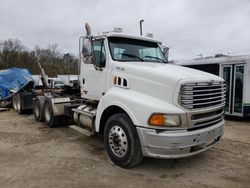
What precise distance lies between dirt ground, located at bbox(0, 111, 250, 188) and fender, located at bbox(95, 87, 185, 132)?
110 cm

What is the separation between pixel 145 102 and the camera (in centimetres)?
376

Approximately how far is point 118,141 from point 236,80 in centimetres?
776

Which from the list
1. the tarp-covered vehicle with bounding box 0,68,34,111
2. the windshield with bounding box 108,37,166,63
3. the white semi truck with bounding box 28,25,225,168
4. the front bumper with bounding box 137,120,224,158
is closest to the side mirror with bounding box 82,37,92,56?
the white semi truck with bounding box 28,25,225,168

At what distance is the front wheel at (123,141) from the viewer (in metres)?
3.93

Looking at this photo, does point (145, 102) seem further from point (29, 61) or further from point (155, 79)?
point (29, 61)

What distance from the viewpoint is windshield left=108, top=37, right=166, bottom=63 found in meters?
4.94

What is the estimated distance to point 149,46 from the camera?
18.2ft

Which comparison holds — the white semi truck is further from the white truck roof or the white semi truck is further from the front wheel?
the white truck roof

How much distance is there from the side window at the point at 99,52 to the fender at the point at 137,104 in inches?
36.1

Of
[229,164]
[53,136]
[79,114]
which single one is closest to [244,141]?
[229,164]

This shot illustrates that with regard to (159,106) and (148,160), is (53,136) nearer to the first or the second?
(148,160)

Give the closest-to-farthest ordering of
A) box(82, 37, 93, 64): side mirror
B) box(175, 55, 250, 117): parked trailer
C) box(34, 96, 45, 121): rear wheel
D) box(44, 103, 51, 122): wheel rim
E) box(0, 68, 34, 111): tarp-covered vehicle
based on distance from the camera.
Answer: box(82, 37, 93, 64): side mirror → box(44, 103, 51, 122): wheel rim → box(34, 96, 45, 121): rear wheel → box(175, 55, 250, 117): parked trailer → box(0, 68, 34, 111): tarp-covered vehicle

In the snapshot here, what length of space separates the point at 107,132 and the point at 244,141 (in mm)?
4216

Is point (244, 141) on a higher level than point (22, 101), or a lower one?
lower
